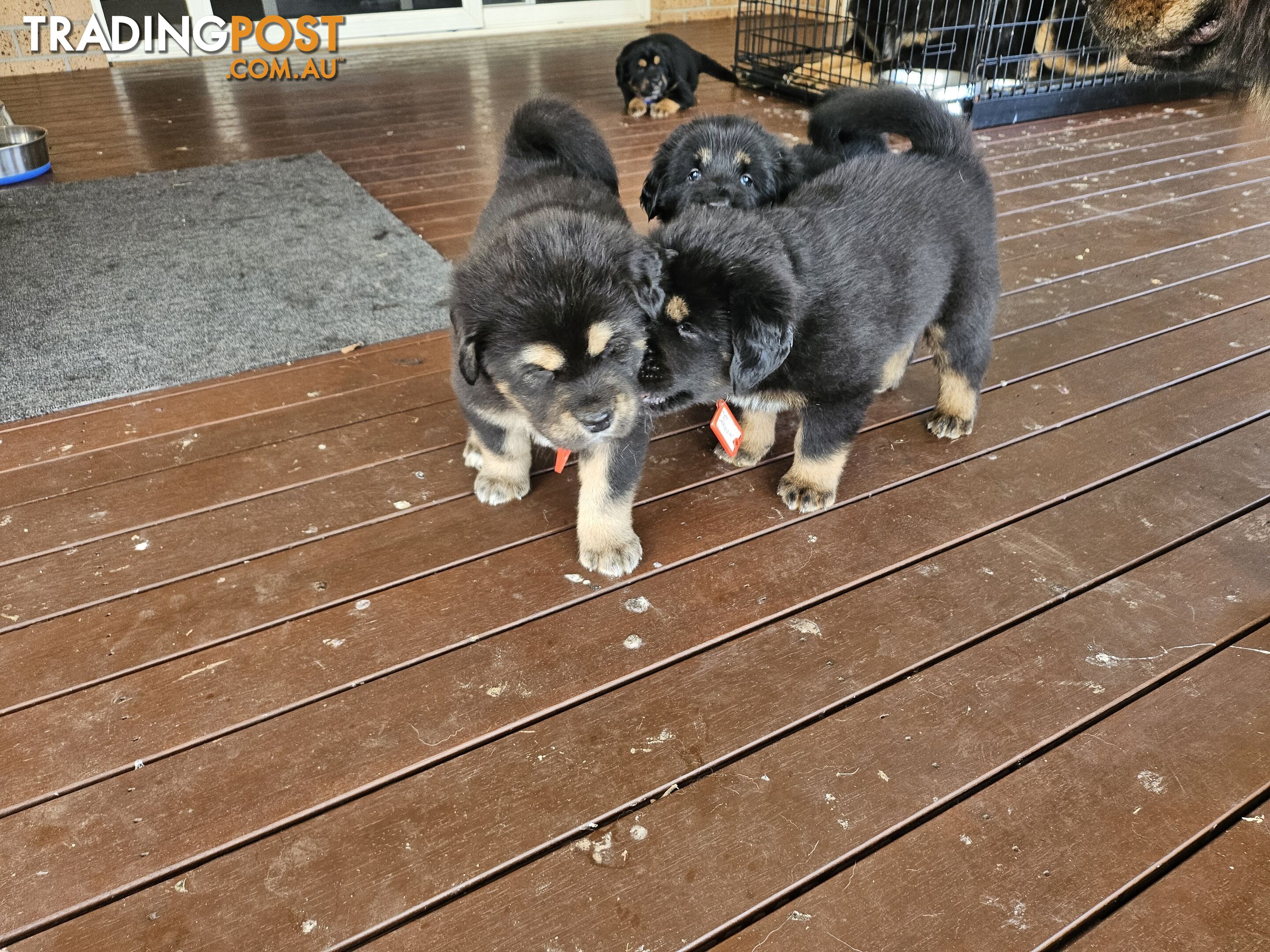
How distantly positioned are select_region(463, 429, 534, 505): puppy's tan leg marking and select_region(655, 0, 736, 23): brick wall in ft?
27.1

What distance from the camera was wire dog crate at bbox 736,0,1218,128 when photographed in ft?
16.7

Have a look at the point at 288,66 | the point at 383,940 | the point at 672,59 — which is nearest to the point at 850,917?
the point at 383,940

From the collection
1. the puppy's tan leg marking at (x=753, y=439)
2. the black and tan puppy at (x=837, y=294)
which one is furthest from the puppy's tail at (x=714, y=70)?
the puppy's tan leg marking at (x=753, y=439)

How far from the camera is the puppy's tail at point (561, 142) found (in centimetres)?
245

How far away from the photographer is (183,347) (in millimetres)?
2781

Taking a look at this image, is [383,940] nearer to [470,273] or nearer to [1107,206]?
[470,273]

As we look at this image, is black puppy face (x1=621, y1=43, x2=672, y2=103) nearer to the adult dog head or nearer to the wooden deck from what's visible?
the wooden deck

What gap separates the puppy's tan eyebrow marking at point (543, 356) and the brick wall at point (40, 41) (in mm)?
7390

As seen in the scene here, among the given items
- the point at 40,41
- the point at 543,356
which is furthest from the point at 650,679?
the point at 40,41

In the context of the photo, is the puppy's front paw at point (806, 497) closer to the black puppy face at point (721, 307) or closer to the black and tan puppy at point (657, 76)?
the black puppy face at point (721, 307)

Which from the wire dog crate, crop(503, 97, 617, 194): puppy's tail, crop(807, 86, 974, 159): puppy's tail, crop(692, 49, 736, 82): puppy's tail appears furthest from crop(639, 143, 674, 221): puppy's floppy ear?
crop(692, 49, 736, 82): puppy's tail

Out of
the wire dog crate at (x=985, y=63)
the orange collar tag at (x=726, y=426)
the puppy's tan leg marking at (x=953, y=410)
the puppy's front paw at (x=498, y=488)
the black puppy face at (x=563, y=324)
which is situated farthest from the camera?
the wire dog crate at (x=985, y=63)

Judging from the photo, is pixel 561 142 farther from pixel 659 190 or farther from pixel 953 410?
pixel 953 410

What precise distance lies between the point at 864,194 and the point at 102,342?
7.91ft
